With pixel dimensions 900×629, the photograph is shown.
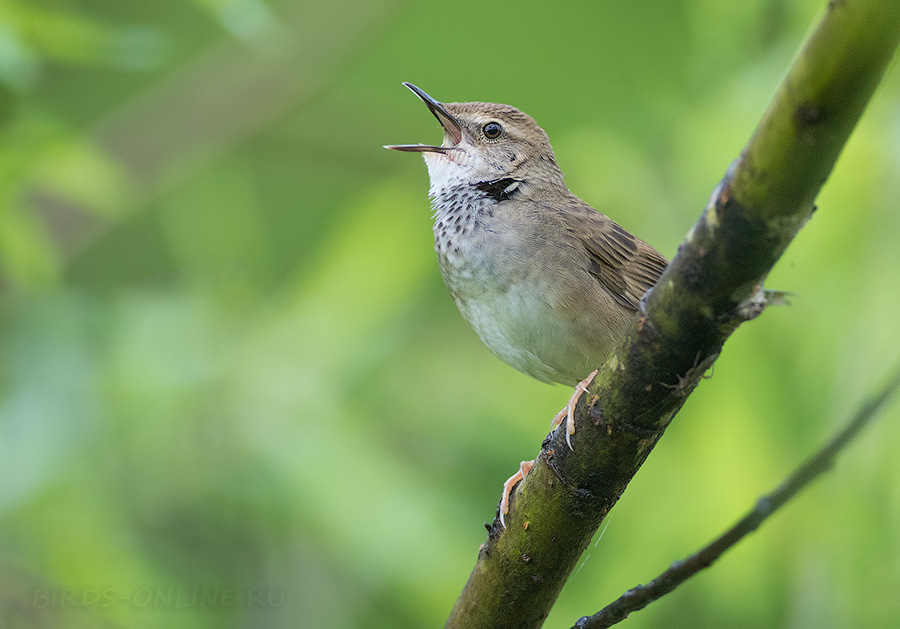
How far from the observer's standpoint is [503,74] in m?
8.68

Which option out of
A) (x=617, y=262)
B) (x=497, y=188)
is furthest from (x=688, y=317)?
(x=497, y=188)

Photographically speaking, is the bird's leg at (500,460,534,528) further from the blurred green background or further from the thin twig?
the blurred green background

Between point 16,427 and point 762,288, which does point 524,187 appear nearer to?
point 762,288

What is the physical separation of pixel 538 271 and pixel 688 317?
1.55m

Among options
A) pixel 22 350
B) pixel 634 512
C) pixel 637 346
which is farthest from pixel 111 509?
pixel 637 346

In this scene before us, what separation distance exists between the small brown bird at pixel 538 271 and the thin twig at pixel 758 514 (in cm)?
79

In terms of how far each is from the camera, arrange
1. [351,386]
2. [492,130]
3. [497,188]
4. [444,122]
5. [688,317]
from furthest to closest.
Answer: [351,386]
[444,122]
[492,130]
[497,188]
[688,317]

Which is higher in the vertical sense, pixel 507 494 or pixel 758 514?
pixel 758 514

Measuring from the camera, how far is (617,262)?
3631mm

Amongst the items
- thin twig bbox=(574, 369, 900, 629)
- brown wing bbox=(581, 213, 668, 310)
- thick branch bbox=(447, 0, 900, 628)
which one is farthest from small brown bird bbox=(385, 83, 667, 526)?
thin twig bbox=(574, 369, 900, 629)

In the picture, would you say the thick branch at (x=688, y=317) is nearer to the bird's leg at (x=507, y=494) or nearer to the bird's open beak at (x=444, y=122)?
the bird's leg at (x=507, y=494)

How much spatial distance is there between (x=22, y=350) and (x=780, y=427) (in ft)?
11.8

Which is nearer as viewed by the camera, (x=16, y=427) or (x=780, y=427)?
(x=780, y=427)

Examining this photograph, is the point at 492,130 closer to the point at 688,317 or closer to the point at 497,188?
the point at 497,188
